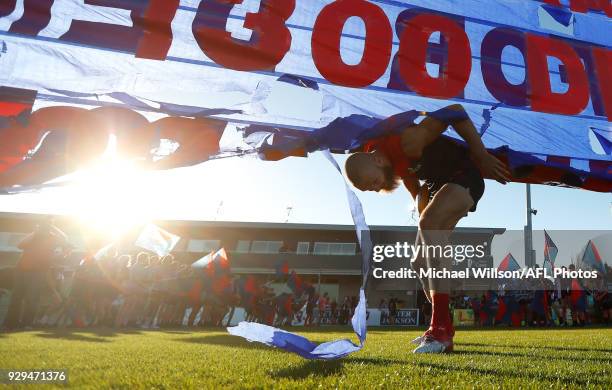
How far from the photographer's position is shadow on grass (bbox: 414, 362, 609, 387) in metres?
1.67

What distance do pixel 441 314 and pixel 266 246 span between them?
24.8m

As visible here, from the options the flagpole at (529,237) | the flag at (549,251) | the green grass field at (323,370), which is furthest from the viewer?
the flagpole at (529,237)

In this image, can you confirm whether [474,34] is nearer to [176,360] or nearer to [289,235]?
[176,360]

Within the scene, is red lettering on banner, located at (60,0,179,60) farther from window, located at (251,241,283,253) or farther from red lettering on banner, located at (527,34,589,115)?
window, located at (251,241,283,253)

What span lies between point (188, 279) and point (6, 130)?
28.5 feet

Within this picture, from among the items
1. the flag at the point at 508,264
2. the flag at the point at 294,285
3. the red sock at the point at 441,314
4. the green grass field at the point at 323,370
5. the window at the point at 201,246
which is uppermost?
the window at the point at 201,246

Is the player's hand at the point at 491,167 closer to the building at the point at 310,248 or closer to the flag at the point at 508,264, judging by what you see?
the flag at the point at 508,264

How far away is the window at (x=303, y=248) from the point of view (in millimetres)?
27031

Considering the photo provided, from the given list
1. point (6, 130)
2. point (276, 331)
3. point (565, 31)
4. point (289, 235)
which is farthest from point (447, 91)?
point (289, 235)

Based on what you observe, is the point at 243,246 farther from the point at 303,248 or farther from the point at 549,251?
the point at 549,251

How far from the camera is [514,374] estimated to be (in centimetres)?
185

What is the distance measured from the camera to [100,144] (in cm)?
307

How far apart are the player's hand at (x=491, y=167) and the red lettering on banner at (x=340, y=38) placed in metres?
1.37

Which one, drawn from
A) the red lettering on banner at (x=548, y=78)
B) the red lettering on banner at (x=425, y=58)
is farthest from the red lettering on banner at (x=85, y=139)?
the red lettering on banner at (x=548, y=78)
